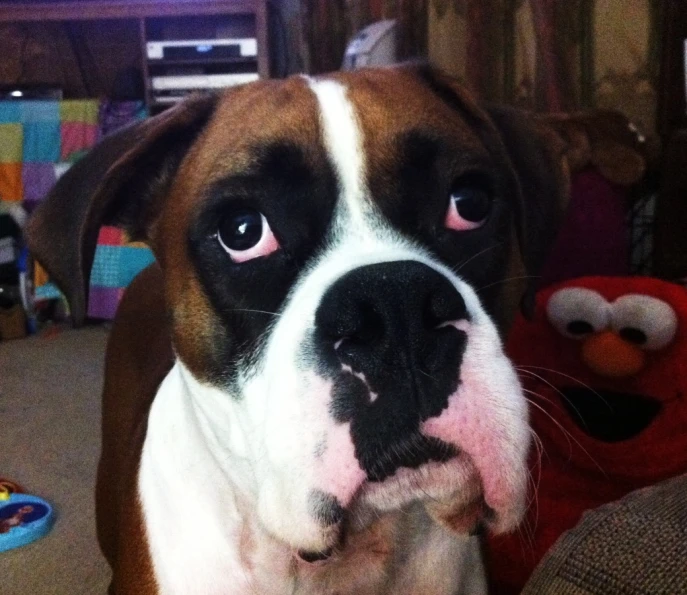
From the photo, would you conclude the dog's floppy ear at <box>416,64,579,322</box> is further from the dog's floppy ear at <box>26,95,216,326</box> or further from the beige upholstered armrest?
the beige upholstered armrest

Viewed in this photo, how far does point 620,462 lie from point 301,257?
1.03m

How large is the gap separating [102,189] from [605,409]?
1.25m

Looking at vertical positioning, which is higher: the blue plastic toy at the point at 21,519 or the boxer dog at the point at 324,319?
the boxer dog at the point at 324,319

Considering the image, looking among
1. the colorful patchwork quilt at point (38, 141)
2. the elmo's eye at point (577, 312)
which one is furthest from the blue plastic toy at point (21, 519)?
the colorful patchwork quilt at point (38, 141)

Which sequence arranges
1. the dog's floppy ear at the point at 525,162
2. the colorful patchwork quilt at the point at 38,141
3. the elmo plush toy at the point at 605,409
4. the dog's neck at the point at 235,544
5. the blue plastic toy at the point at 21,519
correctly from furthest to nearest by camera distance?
the colorful patchwork quilt at the point at 38,141 < the blue plastic toy at the point at 21,519 < the elmo plush toy at the point at 605,409 < the dog's floppy ear at the point at 525,162 < the dog's neck at the point at 235,544

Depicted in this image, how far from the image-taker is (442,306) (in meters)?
0.88

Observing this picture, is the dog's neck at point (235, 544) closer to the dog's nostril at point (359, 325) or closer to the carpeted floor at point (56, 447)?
the dog's nostril at point (359, 325)

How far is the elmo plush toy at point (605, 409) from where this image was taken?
1672 millimetres

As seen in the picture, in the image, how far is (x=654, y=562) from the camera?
60 centimetres

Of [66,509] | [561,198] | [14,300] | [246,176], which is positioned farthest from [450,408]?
[14,300]

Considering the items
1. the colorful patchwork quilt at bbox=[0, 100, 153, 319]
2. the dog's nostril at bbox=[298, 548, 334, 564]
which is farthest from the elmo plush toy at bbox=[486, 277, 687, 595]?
the colorful patchwork quilt at bbox=[0, 100, 153, 319]

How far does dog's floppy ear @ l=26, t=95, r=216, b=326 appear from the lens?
1.22 meters

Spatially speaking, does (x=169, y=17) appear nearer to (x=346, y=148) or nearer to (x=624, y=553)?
(x=346, y=148)

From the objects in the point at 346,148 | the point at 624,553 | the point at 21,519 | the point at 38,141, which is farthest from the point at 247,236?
the point at 38,141
